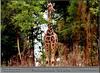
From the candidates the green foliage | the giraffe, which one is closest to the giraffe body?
the giraffe

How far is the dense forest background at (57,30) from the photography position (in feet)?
18.9

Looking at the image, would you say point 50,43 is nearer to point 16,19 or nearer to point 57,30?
point 57,30

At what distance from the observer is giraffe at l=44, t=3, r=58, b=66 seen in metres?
5.78

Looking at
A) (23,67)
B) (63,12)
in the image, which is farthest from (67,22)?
(23,67)

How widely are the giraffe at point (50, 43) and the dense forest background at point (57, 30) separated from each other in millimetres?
28

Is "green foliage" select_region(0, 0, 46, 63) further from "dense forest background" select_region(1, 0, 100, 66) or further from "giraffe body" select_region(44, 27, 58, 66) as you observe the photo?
"giraffe body" select_region(44, 27, 58, 66)

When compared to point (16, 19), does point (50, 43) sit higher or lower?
lower

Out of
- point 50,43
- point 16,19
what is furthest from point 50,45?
point 16,19

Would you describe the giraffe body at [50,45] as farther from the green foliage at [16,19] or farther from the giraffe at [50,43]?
the green foliage at [16,19]

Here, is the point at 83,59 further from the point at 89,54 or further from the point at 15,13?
the point at 15,13

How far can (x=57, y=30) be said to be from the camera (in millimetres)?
5785

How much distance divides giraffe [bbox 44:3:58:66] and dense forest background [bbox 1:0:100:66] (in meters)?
0.03

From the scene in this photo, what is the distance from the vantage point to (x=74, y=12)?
580 centimetres

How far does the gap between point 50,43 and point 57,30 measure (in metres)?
0.10
